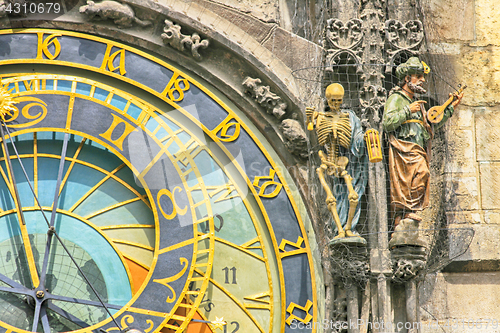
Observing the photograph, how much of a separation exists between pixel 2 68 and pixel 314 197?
230cm

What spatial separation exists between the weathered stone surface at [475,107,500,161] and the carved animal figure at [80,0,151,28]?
2.65 meters

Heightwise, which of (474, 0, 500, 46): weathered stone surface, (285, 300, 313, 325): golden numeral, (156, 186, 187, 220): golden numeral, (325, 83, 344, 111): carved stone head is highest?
(474, 0, 500, 46): weathered stone surface

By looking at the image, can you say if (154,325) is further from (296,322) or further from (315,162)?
(315,162)

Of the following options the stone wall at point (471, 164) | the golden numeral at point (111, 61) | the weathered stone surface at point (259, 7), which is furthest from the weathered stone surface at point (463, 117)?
the golden numeral at point (111, 61)

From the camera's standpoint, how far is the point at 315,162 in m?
6.59

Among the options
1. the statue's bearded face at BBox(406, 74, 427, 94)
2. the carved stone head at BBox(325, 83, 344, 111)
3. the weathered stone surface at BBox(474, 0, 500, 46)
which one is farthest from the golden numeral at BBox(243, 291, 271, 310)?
the weathered stone surface at BBox(474, 0, 500, 46)

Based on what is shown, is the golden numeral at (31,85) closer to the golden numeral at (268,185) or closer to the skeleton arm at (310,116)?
the golden numeral at (268,185)

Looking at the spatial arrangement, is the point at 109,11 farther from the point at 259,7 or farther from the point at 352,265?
the point at 352,265

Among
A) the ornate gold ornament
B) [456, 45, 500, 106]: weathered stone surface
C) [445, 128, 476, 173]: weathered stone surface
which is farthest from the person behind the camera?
[456, 45, 500, 106]: weathered stone surface

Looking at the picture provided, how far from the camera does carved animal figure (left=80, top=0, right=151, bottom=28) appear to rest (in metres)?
6.61

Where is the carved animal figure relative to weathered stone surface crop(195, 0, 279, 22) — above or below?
below

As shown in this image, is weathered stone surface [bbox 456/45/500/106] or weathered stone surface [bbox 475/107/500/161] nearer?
weathered stone surface [bbox 475/107/500/161]

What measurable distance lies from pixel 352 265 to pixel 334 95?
3.75 ft

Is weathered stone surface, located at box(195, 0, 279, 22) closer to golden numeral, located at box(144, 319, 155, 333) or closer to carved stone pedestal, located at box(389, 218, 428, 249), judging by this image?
carved stone pedestal, located at box(389, 218, 428, 249)
